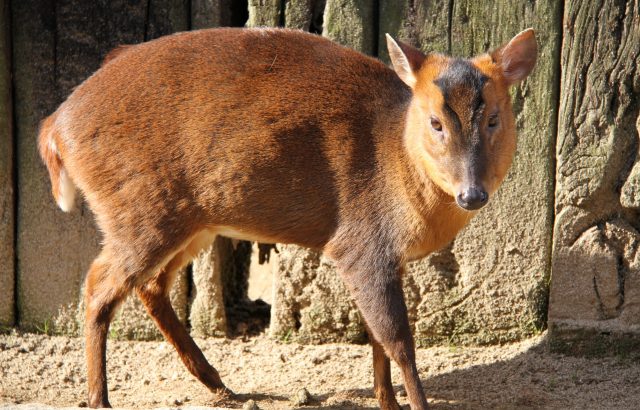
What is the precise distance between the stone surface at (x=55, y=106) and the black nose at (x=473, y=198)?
2.07 meters

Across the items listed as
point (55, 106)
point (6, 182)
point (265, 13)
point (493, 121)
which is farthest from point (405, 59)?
point (6, 182)

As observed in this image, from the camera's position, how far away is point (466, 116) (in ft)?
16.3

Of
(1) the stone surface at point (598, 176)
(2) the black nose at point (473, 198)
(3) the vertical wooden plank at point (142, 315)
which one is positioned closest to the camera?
(2) the black nose at point (473, 198)

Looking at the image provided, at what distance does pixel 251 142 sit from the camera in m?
5.25

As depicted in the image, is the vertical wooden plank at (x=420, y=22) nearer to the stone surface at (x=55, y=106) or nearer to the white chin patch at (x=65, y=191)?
the stone surface at (x=55, y=106)

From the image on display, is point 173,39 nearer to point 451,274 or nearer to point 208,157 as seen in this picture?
point 208,157

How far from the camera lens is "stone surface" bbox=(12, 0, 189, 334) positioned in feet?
19.5

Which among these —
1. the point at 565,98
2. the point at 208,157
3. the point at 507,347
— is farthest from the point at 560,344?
the point at 208,157

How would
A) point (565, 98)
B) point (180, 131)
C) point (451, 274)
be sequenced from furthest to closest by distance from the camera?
point (451, 274) < point (565, 98) < point (180, 131)

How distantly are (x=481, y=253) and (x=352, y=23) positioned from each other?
1477 mm

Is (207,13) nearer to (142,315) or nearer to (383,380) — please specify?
(142,315)

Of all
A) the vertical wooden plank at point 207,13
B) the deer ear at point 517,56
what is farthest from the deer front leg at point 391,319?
the vertical wooden plank at point 207,13

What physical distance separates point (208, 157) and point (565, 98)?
1968 mm

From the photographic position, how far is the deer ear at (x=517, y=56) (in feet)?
16.8
